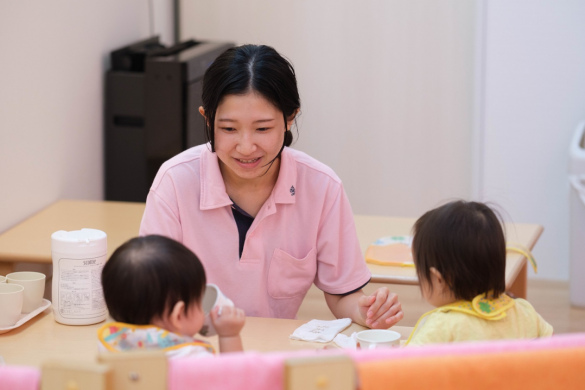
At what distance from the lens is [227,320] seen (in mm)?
1413

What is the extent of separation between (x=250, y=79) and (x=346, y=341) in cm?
59

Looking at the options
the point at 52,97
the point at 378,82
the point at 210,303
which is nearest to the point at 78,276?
the point at 210,303

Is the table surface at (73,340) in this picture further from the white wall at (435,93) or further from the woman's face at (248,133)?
the white wall at (435,93)

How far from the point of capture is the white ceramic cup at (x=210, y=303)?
145 centimetres

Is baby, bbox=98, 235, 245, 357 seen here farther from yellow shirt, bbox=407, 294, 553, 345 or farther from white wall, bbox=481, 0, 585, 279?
white wall, bbox=481, 0, 585, 279

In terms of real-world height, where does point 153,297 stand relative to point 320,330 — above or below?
above

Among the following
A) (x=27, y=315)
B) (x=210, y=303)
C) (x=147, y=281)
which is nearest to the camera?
(x=147, y=281)

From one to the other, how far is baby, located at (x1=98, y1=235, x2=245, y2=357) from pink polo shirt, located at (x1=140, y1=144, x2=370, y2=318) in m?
0.52

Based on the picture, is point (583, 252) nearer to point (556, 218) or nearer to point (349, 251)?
point (556, 218)

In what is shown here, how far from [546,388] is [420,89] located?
9.54 ft

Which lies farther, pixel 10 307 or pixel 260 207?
pixel 260 207

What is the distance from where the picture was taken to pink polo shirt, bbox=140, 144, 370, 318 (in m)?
1.84

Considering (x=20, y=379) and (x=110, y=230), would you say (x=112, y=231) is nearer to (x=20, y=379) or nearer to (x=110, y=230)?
(x=110, y=230)

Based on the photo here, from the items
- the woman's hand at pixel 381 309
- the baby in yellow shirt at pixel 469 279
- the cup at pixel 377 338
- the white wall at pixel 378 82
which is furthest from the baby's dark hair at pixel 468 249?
the white wall at pixel 378 82
